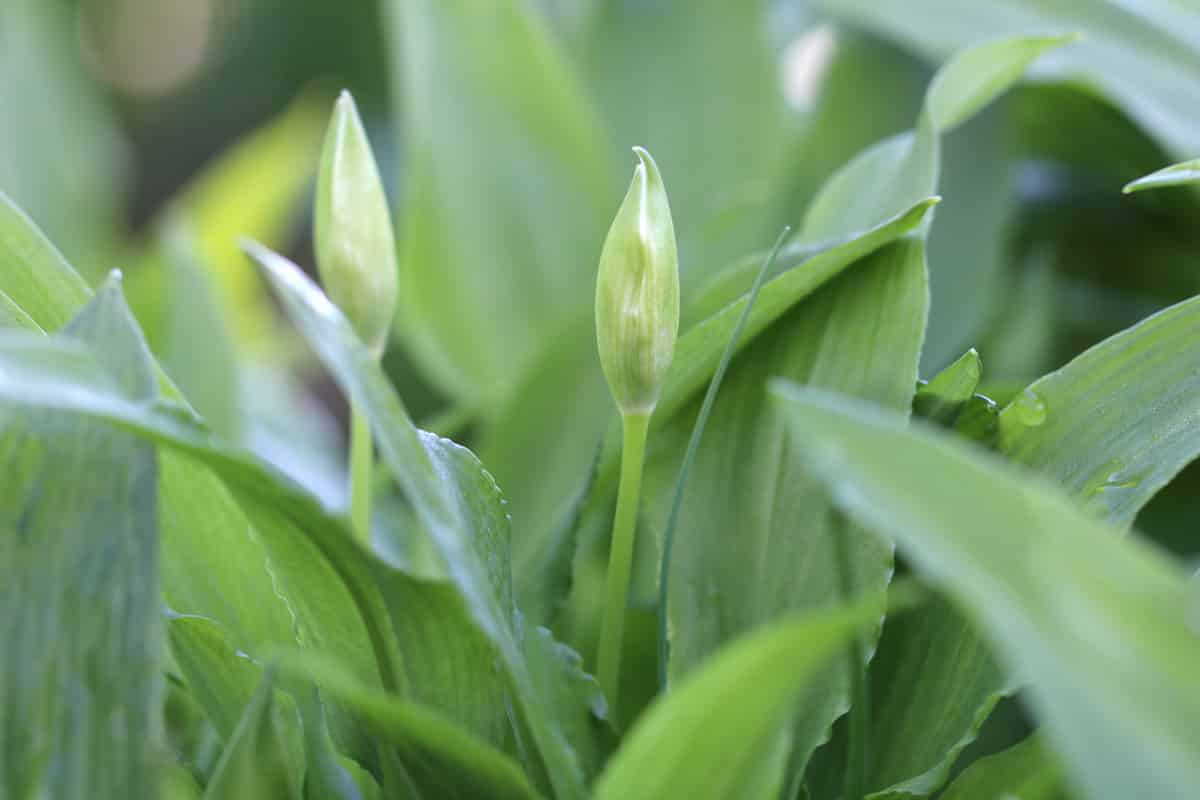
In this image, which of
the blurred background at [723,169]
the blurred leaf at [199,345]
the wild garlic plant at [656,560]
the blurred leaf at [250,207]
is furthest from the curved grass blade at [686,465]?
the blurred leaf at [250,207]

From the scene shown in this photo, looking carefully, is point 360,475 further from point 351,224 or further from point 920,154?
point 920,154

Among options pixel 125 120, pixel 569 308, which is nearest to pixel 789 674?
pixel 569 308

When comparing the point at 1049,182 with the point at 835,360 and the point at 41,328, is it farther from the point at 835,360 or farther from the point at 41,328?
the point at 41,328

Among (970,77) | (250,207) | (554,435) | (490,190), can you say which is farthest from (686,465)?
(250,207)

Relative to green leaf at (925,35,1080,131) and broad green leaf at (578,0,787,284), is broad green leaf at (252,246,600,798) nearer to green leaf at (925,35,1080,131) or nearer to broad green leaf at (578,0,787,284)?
green leaf at (925,35,1080,131)

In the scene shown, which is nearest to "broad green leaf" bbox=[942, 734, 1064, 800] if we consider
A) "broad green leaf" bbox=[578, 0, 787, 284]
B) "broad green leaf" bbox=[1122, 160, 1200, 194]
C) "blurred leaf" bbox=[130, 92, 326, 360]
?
"broad green leaf" bbox=[1122, 160, 1200, 194]

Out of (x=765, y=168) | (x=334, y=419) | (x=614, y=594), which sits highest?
(x=765, y=168)
